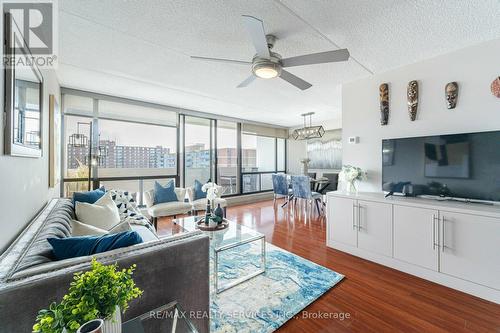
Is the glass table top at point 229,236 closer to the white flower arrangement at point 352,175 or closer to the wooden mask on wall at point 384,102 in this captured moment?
the white flower arrangement at point 352,175

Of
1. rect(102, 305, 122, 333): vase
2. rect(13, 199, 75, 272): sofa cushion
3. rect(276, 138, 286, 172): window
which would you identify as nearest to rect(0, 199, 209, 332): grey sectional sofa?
rect(13, 199, 75, 272): sofa cushion

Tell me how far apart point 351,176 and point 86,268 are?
298 cm

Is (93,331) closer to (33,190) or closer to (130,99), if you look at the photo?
(33,190)

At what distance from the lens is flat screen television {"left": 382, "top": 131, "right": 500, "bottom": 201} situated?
2.04 metres

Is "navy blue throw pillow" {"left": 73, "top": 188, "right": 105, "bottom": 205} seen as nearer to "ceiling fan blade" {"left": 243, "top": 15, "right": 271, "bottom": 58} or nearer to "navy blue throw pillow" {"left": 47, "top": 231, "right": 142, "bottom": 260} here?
"navy blue throw pillow" {"left": 47, "top": 231, "right": 142, "bottom": 260}

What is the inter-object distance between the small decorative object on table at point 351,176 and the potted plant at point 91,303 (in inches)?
114

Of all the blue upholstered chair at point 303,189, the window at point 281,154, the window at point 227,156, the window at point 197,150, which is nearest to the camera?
the blue upholstered chair at point 303,189

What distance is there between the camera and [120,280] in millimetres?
808

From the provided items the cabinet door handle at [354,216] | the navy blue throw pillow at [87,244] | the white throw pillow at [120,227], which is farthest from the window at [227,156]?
the navy blue throw pillow at [87,244]

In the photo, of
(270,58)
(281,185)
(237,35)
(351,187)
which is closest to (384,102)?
→ (351,187)

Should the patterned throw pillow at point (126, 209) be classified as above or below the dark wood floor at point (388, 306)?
above

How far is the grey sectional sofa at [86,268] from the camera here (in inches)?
33.1

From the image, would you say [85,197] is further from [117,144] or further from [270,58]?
[270,58]

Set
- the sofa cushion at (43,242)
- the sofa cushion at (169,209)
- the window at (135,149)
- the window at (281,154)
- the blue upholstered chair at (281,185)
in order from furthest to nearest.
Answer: the window at (281,154), the blue upholstered chair at (281,185), the window at (135,149), the sofa cushion at (169,209), the sofa cushion at (43,242)
